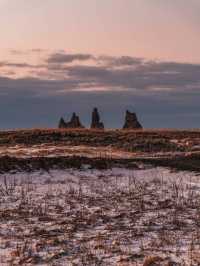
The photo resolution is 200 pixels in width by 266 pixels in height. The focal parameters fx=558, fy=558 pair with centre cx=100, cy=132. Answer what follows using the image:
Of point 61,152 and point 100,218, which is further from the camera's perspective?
point 61,152

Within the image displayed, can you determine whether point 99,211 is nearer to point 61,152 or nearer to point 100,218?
point 100,218

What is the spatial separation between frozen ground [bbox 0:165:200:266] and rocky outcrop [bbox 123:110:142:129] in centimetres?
4717

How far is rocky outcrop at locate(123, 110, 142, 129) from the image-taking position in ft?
253

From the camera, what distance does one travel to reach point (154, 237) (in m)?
17.0

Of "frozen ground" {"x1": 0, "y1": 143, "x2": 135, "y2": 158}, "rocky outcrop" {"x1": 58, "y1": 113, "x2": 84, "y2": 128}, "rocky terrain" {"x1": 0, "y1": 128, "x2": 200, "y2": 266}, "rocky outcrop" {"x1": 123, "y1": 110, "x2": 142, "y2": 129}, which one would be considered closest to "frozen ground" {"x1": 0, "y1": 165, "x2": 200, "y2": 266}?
"rocky terrain" {"x1": 0, "y1": 128, "x2": 200, "y2": 266}

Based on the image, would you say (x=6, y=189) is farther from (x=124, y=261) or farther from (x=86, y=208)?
(x=124, y=261)

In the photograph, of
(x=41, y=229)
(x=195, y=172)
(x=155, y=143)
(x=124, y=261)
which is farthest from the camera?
(x=155, y=143)

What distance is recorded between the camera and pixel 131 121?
7769 cm

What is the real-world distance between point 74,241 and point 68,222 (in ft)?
7.93

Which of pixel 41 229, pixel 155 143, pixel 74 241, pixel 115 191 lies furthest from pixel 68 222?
pixel 155 143

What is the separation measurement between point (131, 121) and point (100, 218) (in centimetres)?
5852

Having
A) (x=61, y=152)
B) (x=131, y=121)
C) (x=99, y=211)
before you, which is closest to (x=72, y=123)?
(x=131, y=121)

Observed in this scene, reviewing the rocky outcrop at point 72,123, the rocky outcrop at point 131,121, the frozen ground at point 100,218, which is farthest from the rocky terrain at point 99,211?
the rocky outcrop at point 72,123

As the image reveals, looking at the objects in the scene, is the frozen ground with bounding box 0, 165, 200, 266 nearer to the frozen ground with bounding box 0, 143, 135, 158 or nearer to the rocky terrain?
the rocky terrain
